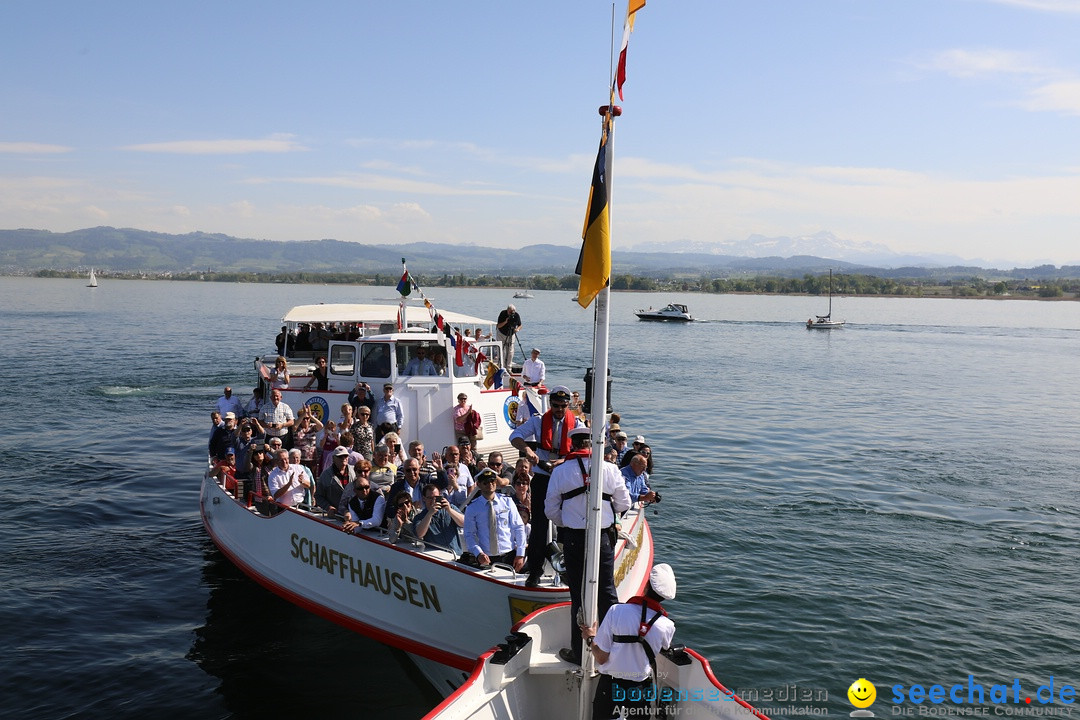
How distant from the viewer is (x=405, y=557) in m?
9.51

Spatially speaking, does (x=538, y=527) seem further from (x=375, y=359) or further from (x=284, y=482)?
(x=375, y=359)

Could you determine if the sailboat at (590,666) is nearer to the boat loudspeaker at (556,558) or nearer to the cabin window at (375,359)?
the boat loudspeaker at (556,558)

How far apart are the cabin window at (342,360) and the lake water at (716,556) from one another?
413 centimetres

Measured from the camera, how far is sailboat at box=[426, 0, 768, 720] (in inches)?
251

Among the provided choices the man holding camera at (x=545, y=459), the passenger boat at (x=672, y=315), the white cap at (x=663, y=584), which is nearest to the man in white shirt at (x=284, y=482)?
the man holding camera at (x=545, y=459)

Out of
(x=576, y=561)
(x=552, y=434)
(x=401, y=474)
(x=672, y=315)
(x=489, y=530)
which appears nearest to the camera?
→ (x=576, y=561)

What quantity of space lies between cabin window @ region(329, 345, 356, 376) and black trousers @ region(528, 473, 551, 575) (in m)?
7.47

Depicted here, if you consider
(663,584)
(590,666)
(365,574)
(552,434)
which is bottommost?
(365,574)

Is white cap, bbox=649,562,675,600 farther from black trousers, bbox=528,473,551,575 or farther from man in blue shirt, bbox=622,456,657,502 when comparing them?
man in blue shirt, bbox=622,456,657,502

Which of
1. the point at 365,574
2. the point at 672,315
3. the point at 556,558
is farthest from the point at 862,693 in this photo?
the point at 672,315

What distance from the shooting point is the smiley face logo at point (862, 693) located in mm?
10828

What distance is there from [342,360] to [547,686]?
361 inches

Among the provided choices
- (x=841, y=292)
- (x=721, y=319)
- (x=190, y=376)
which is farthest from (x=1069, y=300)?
(x=190, y=376)

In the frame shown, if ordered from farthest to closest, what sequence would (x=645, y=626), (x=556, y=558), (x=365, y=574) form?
(x=365, y=574) → (x=556, y=558) → (x=645, y=626)
